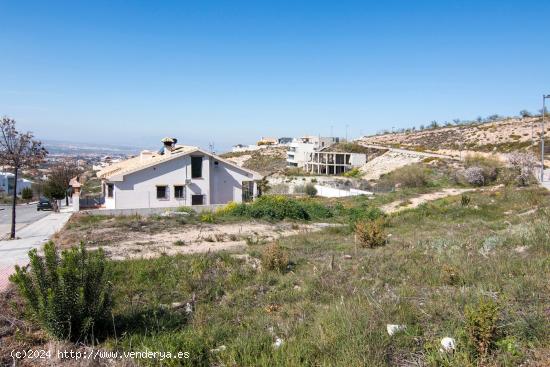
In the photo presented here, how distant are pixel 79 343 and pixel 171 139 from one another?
35.8 metres

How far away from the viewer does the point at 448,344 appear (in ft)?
15.2

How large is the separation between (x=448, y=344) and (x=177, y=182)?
30807mm

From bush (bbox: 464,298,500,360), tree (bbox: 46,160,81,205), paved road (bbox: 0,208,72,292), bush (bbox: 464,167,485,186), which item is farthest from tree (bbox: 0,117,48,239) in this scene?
bush (bbox: 464,167,485,186)

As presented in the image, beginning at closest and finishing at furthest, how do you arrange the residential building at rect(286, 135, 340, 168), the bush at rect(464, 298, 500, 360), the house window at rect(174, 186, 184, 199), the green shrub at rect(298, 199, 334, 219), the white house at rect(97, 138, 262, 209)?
the bush at rect(464, 298, 500, 360) → the green shrub at rect(298, 199, 334, 219) → the white house at rect(97, 138, 262, 209) → the house window at rect(174, 186, 184, 199) → the residential building at rect(286, 135, 340, 168)

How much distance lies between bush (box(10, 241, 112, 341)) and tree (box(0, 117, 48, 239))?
57.4 feet

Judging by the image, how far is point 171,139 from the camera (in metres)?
40.1

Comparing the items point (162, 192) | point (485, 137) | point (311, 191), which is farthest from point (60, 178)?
point (485, 137)

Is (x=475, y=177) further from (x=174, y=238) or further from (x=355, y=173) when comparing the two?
(x=174, y=238)

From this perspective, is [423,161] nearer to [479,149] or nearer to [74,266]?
[479,149]

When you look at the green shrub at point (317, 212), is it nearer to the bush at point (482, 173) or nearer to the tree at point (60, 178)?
the bush at point (482, 173)

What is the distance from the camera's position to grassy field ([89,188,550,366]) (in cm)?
468

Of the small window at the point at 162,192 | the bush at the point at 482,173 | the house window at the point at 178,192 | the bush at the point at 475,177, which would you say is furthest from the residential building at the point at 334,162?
the small window at the point at 162,192

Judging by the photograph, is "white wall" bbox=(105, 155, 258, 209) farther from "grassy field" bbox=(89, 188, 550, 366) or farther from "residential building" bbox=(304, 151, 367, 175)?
"residential building" bbox=(304, 151, 367, 175)

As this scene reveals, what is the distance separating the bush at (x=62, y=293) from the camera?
537 cm
